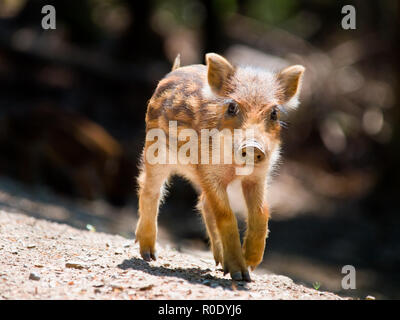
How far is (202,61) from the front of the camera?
56.9 ft

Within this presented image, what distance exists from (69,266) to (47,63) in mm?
14245

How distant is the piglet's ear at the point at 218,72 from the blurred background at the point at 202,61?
433cm

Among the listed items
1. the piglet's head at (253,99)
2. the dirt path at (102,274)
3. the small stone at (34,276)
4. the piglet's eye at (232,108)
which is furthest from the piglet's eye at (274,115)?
the small stone at (34,276)

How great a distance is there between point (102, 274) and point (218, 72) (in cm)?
228

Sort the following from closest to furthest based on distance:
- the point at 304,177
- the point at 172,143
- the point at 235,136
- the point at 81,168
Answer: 1. the point at 235,136
2. the point at 172,143
3. the point at 81,168
4. the point at 304,177

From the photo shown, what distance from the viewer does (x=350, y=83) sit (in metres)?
17.8

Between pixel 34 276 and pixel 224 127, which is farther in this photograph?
pixel 224 127

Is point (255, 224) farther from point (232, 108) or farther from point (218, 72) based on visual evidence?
point (218, 72)

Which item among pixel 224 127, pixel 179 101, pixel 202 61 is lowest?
pixel 224 127

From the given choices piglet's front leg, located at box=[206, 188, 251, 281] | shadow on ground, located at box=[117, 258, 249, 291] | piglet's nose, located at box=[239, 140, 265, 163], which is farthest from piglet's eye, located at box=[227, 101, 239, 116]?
shadow on ground, located at box=[117, 258, 249, 291]

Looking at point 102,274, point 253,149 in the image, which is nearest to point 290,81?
point 253,149

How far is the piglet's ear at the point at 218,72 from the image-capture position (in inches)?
241
